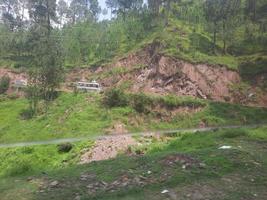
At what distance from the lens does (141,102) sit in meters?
53.8

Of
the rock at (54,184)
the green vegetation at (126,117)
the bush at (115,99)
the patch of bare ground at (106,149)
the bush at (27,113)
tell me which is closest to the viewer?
the rock at (54,184)

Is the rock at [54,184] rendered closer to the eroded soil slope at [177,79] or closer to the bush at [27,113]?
the bush at [27,113]

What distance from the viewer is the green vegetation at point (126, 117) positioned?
49250mm

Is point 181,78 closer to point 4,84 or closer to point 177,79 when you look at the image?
point 177,79

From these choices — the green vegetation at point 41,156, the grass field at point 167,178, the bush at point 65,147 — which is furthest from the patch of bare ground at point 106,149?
the grass field at point 167,178

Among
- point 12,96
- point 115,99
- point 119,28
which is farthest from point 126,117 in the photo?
point 119,28

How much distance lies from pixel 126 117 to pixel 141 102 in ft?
12.9

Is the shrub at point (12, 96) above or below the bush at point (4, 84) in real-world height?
below

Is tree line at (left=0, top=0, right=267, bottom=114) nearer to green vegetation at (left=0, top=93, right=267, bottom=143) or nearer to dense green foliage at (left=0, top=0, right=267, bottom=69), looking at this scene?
dense green foliage at (left=0, top=0, right=267, bottom=69)

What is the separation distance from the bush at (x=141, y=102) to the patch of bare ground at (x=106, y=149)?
17.0m

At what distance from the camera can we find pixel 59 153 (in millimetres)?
37000

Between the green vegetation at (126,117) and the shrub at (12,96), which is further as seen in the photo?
the shrub at (12,96)

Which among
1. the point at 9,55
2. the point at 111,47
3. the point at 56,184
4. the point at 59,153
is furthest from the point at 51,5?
the point at 56,184

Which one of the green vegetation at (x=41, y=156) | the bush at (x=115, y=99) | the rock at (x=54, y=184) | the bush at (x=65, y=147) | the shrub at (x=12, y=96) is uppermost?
the bush at (x=115, y=99)
